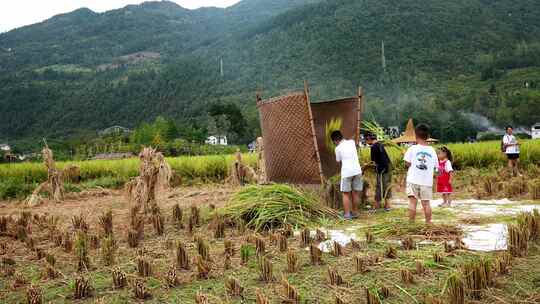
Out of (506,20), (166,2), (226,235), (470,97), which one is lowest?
(226,235)

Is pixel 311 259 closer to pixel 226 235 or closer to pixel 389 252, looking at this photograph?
pixel 389 252

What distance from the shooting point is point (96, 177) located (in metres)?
15.4

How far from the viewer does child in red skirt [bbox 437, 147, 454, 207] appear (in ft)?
23.2

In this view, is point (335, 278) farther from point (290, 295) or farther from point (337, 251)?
point (337, 251)

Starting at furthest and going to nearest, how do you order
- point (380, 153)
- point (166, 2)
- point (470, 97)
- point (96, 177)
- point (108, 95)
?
point (166, 2) → point (108, 95) → point (470, 97) → point (96, 177) → point (380, 153)

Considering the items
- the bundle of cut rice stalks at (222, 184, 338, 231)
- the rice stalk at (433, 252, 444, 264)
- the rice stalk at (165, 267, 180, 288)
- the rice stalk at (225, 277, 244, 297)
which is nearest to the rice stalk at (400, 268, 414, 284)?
the rice stalk at (433, 252, 444, 264)

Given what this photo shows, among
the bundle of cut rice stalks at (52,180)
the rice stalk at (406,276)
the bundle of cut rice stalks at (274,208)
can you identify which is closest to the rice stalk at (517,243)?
the rice stalk at (406,276)

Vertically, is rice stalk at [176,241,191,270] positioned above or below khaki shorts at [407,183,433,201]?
below

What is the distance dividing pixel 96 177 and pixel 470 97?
130 ft

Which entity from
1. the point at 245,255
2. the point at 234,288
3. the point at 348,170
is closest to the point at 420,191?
the point at 348,170

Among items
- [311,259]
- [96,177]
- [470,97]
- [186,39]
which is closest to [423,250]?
[311,259]

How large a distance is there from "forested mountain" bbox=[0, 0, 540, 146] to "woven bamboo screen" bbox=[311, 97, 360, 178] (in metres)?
32.8

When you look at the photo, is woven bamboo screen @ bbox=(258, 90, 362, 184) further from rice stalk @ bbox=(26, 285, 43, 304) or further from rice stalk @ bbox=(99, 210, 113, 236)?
rice stalk @ bbox=(26, 285, 43, 304)

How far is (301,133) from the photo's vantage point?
22.4ft
